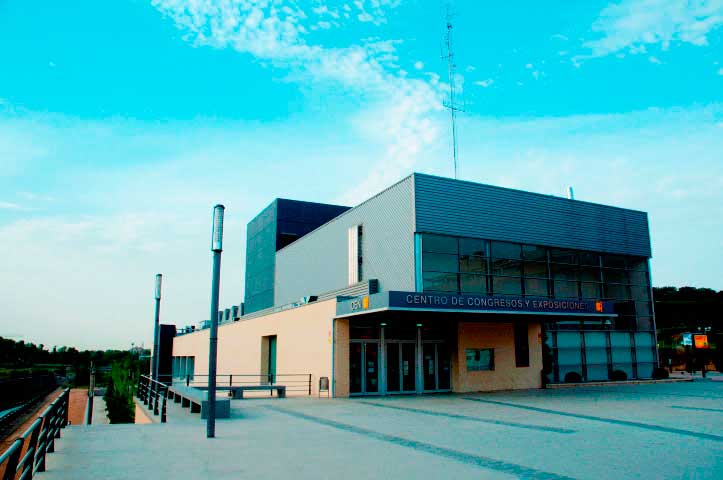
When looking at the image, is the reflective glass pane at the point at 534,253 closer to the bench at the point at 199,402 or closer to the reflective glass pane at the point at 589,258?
the reflective glass pane at the point at 589,258

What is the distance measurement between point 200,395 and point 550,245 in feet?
59.3

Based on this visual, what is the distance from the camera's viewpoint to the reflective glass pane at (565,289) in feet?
87.7

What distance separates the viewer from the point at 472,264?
78.9ft

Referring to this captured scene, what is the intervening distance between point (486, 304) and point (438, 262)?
391 cm

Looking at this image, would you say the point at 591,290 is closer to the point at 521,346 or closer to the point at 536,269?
the point at 536,269

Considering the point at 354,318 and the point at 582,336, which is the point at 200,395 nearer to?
the point at 354,318

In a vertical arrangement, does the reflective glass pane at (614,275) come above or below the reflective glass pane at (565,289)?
above

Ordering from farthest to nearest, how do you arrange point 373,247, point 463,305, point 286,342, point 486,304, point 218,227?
point 286,342
point 373,247
point 486,304
point 463,305
point 218,227

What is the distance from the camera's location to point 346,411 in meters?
15.9

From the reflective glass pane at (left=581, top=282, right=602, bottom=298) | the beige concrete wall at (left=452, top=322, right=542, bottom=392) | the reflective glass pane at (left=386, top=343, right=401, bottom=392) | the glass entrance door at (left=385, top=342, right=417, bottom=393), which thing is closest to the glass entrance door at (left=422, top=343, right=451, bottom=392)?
the beige concrete wall at (left=452, top=322, right=542, bottom=392)

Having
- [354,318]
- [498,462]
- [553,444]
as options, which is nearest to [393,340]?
[354,318]

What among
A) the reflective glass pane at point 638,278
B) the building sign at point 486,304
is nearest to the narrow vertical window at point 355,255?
the building sign at point 486,304

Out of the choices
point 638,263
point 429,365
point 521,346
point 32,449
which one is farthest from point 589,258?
point 32,449

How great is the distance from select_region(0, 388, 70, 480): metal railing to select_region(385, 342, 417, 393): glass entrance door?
1400 centimetres
